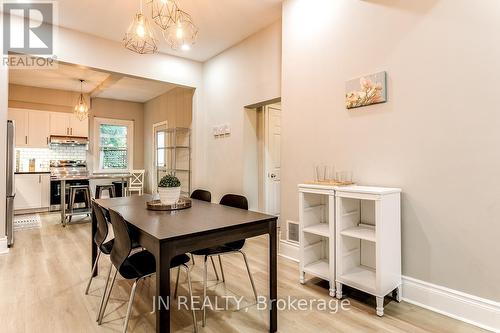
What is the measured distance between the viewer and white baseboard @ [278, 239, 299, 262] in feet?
10.6

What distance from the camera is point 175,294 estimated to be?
7.79 ft

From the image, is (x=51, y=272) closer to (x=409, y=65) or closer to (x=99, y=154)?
(x=409, y=65)

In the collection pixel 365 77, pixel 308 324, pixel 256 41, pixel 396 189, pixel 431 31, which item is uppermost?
pixel 256 41

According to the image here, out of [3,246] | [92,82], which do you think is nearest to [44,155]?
[92,82]

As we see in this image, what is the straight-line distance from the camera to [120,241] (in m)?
1.78

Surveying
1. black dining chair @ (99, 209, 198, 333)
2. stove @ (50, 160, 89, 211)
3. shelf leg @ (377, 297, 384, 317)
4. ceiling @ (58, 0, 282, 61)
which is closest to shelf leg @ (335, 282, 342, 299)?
shelf leg @ (377, 297, 384, 317)

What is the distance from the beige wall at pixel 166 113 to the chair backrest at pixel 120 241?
3.91 m

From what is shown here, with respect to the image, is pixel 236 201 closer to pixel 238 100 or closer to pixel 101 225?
pixel 101 225

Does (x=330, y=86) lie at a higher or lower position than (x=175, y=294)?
higher

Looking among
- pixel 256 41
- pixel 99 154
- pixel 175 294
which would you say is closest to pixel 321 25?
pixel 256 41

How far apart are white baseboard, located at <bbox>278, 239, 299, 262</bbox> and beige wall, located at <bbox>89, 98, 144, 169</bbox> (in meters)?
5.98

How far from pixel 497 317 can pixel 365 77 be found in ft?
6.67

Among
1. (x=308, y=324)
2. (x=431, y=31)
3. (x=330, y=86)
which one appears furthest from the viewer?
(x=330, y=86)

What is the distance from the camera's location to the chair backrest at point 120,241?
164 cm
